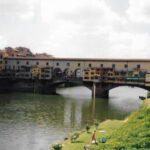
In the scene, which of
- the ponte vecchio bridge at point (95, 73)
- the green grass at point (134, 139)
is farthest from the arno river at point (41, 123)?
the ponte vecchio bridge at point (95, 73)

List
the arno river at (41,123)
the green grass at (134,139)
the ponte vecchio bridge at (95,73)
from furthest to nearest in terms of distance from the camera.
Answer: the ponte vecchio bridge at (95,73) → the arno river at (41,123) → the green grass at (134,139)

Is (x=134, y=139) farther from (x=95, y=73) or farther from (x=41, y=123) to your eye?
(x=95, y=73)

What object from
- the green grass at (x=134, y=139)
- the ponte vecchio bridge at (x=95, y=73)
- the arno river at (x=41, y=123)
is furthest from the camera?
the ponte vecchio bridge at (x=95, y=73)

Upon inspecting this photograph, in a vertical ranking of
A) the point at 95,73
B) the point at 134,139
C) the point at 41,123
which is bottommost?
the point at 41,123

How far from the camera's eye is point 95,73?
68.7 metres

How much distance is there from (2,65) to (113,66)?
38.9 metres

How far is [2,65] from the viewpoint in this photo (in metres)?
86.1

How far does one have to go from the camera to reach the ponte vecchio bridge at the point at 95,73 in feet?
215

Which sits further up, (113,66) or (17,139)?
(113,66)

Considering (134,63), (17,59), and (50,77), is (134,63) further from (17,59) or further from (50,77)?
(17,59)

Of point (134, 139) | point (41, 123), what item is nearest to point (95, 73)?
point (41, 123)

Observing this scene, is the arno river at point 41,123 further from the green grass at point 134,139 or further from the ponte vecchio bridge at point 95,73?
the ponte vecchio bridge at point 95,73

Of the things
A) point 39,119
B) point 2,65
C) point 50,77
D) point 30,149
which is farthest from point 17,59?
point 30,149

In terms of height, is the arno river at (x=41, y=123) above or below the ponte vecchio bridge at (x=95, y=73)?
below
